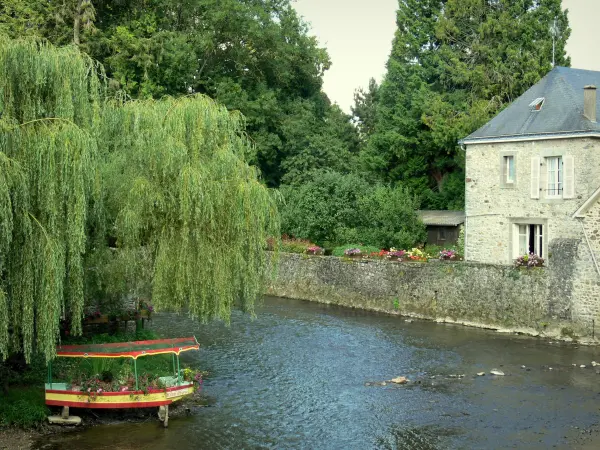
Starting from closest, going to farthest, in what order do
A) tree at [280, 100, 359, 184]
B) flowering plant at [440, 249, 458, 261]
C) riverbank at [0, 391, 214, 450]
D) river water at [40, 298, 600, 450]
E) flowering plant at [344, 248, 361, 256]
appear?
1. riverbank at [0, 391, 214, 450]
2. river water at [40, 298, 600, 450]
3. flowering plant at [440, 249, 458, 261]
4. flowering plant at [344, 248, 361, 256]
5. tree at [280, 100, 359, 184]

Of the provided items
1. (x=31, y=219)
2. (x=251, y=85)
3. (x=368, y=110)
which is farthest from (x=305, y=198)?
(x=368, y=110)

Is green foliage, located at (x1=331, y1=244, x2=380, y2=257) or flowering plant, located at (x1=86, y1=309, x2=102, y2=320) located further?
green foliage, located at (x1=331, y1=244, x2=380, y2=257)

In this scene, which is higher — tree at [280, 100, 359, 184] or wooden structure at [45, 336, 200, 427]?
tree at [280, 100, 359, 184]

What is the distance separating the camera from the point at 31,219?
A: 44.8ft

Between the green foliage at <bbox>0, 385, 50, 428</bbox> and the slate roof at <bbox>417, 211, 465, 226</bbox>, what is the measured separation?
22.3 metres

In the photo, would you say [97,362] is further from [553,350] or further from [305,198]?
[305,198]

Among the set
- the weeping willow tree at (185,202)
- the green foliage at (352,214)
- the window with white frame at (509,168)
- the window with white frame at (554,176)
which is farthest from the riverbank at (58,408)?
the green foliage at (352,214)

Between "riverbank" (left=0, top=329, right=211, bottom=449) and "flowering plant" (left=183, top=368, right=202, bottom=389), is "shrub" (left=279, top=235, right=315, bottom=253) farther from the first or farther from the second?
"riverbank" (left=0, top=329, right=211, bottom=449)

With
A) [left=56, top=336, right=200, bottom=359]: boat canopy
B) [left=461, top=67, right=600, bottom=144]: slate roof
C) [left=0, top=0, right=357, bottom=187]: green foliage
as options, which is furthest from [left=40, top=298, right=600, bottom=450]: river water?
[left=0, top=0, right=357, bottom=187]: green foliage

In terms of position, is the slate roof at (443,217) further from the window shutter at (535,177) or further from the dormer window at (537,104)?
the dormer window at (537,104)

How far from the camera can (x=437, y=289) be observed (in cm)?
2820

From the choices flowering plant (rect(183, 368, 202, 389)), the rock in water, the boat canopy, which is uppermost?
the boat canopy

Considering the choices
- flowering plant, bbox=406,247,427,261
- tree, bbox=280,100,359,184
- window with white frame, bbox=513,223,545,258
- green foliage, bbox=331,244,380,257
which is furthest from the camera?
tree, bbox=280,100,359,184

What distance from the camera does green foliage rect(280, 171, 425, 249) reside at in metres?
34.0
